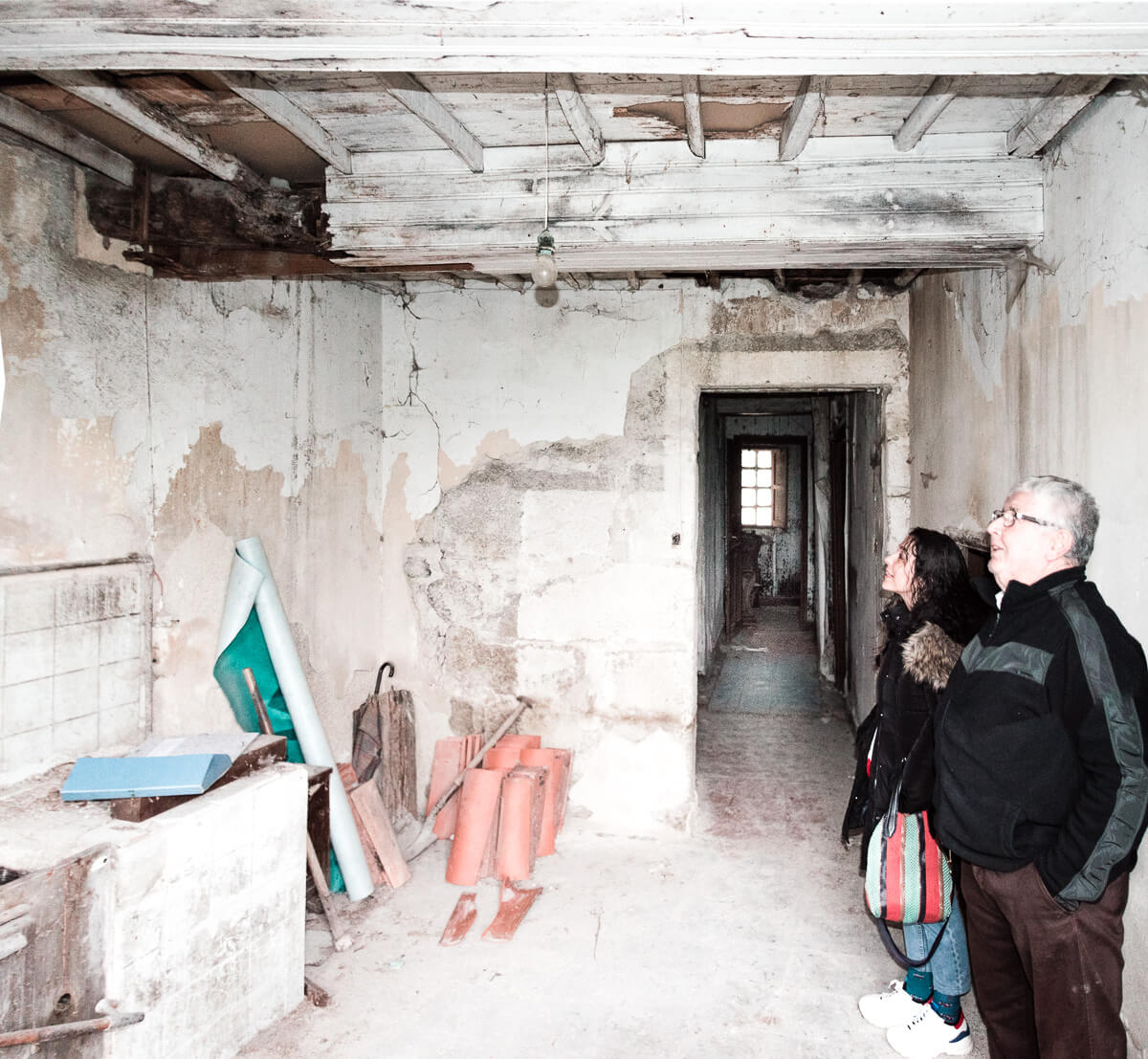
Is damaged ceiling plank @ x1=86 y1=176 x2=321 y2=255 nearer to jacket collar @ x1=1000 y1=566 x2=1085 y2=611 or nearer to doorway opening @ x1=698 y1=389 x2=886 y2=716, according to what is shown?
jacket collar @ x1=1000 y1=566 x2=1085 y2=611

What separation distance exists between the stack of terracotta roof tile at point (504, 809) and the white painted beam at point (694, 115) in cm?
272

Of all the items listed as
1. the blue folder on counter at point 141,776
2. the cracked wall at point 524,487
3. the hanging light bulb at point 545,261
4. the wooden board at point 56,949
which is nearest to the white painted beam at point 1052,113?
the hanging light bulb at point 545,261

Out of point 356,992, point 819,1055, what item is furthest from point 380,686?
point 819,1055

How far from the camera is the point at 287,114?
2248 mm

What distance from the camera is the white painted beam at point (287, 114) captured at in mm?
2059

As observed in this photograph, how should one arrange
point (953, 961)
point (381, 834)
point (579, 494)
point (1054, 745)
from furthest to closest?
1. point (579, 494)
2. point (381, 834)
3. point (953, 961)
4. point (1054, 745)

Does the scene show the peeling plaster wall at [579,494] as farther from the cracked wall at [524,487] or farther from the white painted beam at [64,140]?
the white painted beam at [64,140]

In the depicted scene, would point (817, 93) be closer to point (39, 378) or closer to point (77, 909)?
point (39, 378)

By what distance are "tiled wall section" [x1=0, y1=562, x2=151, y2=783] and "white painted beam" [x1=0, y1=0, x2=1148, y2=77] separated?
158 centimetres

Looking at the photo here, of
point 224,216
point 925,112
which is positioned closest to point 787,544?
point 925,112

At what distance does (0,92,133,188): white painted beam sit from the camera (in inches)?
91.7

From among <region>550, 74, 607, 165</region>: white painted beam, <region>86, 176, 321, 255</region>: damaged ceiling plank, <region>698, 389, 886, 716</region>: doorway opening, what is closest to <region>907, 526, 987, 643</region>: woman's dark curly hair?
<region>550, 74, 607, 165</region>: white painted beam

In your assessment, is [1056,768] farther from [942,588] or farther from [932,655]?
[942,588]

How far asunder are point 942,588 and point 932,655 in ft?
0.76
